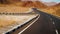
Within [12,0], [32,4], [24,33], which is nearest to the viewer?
[24,33]

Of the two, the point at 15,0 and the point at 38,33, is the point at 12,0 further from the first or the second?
the point at 38,33

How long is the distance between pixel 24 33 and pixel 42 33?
4.39 feet

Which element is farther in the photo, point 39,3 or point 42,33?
point 39,3

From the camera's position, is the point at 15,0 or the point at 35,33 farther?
the point at 15,0

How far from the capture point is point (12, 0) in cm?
10256

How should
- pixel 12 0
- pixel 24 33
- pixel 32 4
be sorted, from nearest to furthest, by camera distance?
pixel 24 33 → pixel 32 4 → pixel 12 0

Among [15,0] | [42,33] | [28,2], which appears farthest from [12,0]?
[42,33]

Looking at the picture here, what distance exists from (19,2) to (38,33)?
270 feet

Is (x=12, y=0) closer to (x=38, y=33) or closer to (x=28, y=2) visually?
(x=28, y=2)

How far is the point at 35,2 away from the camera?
94.4 metres

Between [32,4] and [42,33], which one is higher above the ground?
[42,33]

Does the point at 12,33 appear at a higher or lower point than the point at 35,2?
higher

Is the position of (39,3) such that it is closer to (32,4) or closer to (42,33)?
(32,4)

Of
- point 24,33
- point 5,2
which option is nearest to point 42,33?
point 24,33
